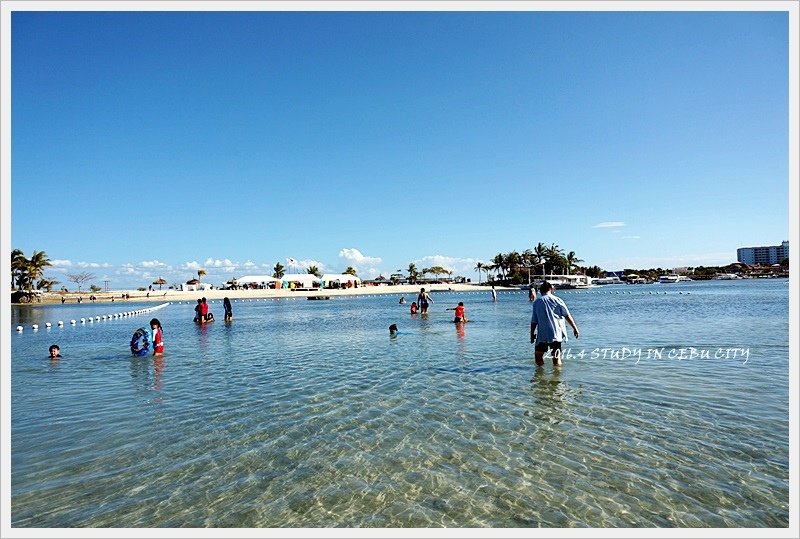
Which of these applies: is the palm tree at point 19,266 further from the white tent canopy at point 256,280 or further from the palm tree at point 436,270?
the palm tree at point 436,270

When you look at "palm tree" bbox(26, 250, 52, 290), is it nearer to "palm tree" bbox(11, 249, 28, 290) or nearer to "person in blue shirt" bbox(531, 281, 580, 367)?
"palm tree" bbox(11, 249, 28, 290)

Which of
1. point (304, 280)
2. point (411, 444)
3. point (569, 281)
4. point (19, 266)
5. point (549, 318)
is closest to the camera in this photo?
point (411, 444)

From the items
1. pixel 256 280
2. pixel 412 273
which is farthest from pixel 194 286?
pixel 412 273

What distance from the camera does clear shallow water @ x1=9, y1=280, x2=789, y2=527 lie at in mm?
4969

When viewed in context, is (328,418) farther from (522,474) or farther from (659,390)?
(659,390)

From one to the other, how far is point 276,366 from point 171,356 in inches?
204

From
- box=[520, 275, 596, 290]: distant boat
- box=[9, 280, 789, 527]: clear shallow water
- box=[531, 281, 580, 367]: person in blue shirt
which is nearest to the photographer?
box=[9, 280, 789, 527]: clear shallow water

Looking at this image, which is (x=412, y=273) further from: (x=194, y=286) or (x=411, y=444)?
(x=411, y=444)

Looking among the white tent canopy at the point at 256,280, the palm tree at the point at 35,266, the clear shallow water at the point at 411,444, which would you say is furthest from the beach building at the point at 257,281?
the clear shallow water at the point at 411,444

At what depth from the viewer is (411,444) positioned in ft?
22.4

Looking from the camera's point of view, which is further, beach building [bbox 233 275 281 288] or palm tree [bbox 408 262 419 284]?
palm tree [bbox 408 262 419 284]

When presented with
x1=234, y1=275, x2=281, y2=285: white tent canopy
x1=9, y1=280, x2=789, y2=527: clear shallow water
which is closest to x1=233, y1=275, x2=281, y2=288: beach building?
x1=234, y1=275, x2=281, y2=285: white tent canopy

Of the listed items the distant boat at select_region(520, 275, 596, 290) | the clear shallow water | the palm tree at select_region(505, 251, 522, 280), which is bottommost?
the clear shallow water

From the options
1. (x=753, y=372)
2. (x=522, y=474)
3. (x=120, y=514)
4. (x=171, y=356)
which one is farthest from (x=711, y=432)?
(x=171, y=356)
